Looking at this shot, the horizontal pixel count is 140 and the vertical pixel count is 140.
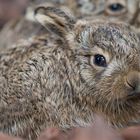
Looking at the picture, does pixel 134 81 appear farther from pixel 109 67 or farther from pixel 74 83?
pixel 74 83

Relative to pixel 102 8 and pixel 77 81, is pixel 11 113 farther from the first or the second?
pixel 102 8

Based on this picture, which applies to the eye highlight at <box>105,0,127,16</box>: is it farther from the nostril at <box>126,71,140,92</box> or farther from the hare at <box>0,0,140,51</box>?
the nostril at <box>126,71,140,92</box>

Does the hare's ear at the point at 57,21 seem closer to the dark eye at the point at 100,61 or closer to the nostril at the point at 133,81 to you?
the dark eye at the point at 100,61

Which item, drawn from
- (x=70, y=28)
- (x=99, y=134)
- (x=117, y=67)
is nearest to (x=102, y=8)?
(x=70, y=28)

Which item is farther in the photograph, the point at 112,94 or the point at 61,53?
the point at 61,53

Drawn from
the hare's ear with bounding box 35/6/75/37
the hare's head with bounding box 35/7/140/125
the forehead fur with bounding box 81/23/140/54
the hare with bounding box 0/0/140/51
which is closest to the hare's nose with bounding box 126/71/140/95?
the hare's head with bounding box 35/7/140/125

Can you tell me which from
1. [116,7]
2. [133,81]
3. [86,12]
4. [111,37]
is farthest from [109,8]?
[133,81]
